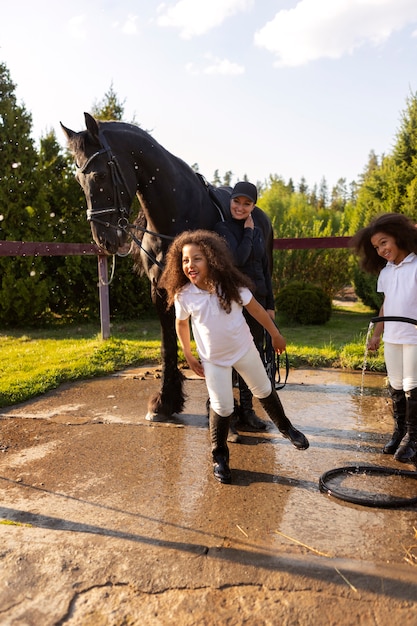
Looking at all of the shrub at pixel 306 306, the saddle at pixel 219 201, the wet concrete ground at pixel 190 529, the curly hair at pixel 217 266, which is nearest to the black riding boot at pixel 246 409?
the wet concrete ground at pixel 190 529

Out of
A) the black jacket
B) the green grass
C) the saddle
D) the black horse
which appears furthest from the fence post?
the black jacket

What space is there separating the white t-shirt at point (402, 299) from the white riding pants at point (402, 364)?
2.3 inches

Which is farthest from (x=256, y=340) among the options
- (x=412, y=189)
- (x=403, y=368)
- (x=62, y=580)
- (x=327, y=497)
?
(x=412, y=189)

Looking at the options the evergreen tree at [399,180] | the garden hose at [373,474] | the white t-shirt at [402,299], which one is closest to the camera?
the garden hose at [373,474]

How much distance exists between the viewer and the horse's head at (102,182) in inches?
140

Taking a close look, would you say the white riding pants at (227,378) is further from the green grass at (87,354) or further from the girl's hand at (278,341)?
the green grass at (87,354)

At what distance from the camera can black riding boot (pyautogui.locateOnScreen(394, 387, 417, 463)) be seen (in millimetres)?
3252

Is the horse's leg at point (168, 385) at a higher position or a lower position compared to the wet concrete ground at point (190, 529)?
higher

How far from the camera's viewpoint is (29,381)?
17.0 feet

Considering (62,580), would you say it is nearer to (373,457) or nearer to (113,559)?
(113,559)

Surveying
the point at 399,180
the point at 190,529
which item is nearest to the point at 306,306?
the point at 399,180

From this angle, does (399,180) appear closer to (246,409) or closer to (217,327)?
(246,409)

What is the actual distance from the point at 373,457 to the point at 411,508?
70 cm

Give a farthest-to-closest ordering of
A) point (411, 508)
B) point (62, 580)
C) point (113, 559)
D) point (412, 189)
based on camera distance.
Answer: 1. point (412, 189)
2. point (411, 508)
3. point (113, 559)
4. point (62, 580)
